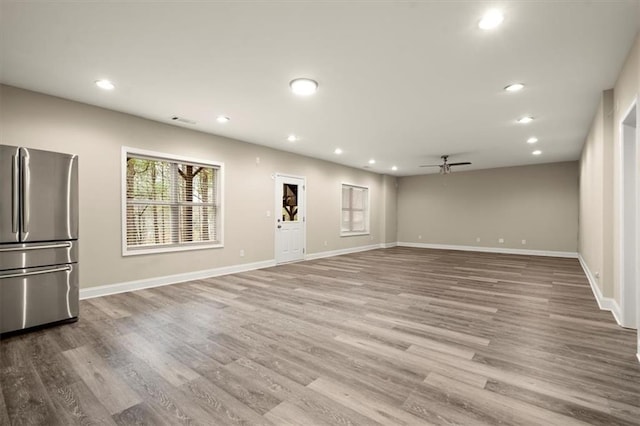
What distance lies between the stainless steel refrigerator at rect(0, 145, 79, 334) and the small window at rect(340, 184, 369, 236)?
21.8ft

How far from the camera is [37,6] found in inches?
85.0

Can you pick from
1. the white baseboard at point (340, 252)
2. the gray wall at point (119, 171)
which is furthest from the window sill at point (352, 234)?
the gray wall at point (119, 171)

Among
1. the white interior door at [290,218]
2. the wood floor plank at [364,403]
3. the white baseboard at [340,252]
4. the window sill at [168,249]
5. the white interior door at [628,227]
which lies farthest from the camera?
the white baseboard at [340,252]

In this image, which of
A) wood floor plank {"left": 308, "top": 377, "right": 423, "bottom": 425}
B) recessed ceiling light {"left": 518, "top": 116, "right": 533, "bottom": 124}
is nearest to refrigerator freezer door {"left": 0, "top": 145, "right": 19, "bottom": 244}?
wood floor plank {"left": 308, "top": 377, "right": 423, "bottom": 425}

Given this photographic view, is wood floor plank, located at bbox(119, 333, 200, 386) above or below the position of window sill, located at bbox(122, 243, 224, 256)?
below

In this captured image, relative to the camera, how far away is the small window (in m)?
9.37

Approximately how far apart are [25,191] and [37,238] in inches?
18.7

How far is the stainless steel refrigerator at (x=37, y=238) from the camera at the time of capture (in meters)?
2.89

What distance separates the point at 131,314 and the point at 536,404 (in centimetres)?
377

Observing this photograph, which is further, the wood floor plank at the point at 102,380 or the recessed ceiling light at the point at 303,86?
the recessed ceiling light at the point at 303,86

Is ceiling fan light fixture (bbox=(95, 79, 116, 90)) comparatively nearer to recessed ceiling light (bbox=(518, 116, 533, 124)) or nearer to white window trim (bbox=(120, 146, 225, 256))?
white window trim (bbox=(120, 146, 225, 256))

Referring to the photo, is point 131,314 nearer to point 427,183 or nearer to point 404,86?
point 404,86

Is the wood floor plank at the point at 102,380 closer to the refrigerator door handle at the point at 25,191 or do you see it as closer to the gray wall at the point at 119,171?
the refrigerator door handle at the point at 25,191

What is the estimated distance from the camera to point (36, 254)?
306cm
